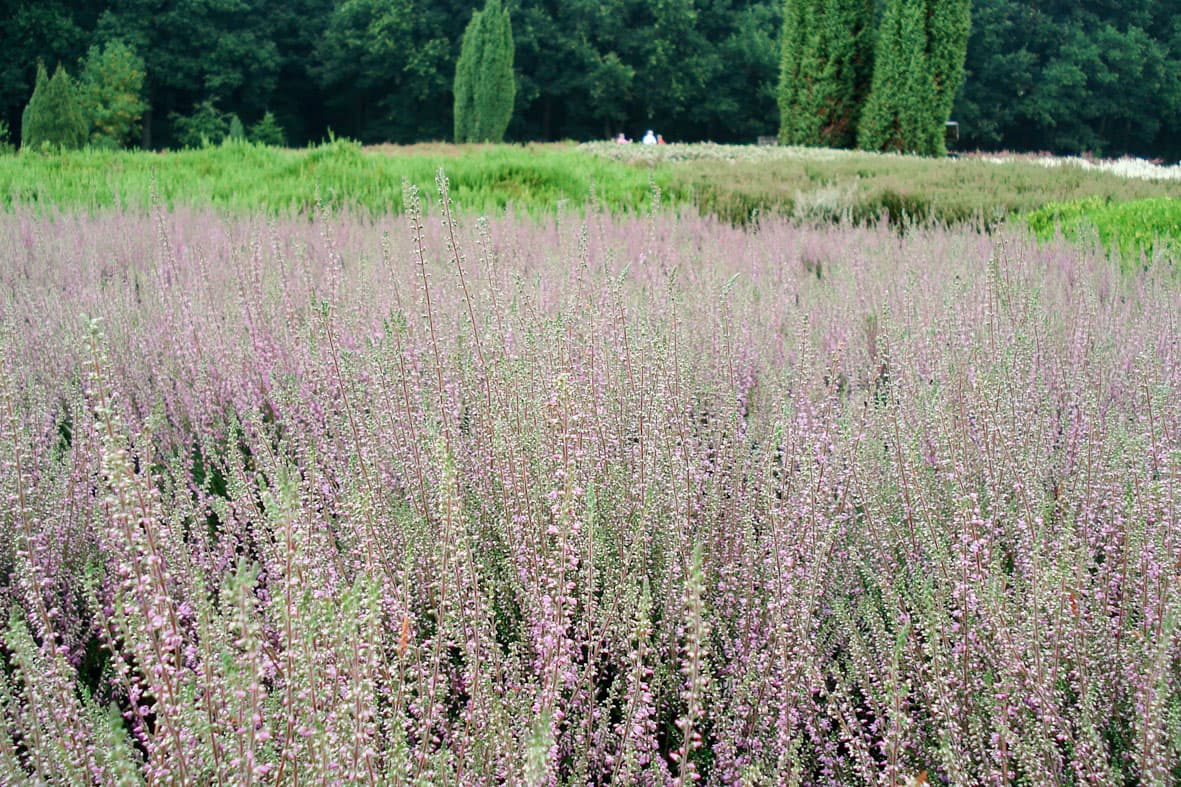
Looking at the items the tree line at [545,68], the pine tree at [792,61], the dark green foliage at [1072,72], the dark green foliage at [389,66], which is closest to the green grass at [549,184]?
the pine tree at [792,61]

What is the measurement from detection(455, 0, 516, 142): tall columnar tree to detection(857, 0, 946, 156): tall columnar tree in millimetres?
13269

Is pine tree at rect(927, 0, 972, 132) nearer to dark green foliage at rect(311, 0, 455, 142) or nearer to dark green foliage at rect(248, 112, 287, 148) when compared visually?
dark green foliage at rect(311, 0, 455, 142)

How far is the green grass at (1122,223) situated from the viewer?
5.04 metres

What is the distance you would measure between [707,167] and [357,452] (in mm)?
9372

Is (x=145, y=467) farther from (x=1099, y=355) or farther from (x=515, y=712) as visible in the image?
(x=1099, y=355)

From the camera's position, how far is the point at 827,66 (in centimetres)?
1970

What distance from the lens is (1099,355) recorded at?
2736mm

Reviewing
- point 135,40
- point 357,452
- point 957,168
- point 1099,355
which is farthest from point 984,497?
point 135,40

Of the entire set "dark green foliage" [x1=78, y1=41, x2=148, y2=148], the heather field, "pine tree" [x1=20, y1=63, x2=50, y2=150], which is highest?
"dark green foliage" [x1=78, y1=41, x2=148, y2=148]

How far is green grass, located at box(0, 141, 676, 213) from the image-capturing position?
749 centimetres

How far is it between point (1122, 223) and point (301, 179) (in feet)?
24.6

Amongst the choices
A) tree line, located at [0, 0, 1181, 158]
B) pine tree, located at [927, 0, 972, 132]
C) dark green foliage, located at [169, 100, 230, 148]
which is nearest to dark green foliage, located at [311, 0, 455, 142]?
tree line, located at [0, 0, 1181, 158]

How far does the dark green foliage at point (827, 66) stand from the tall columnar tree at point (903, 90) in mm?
938

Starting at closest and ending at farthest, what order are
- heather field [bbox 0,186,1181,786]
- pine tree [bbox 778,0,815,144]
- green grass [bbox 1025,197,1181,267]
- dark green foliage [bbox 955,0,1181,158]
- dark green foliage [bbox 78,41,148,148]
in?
heather field [bbox 0,186,1181,786] → green grass [bbox 1025,197,1181,267] → pine tree [bbox 778,0,815,144] → dark green foliage [bbox 78,41,148,148] → dark green foliage [bbox 955,0,1181,158]
